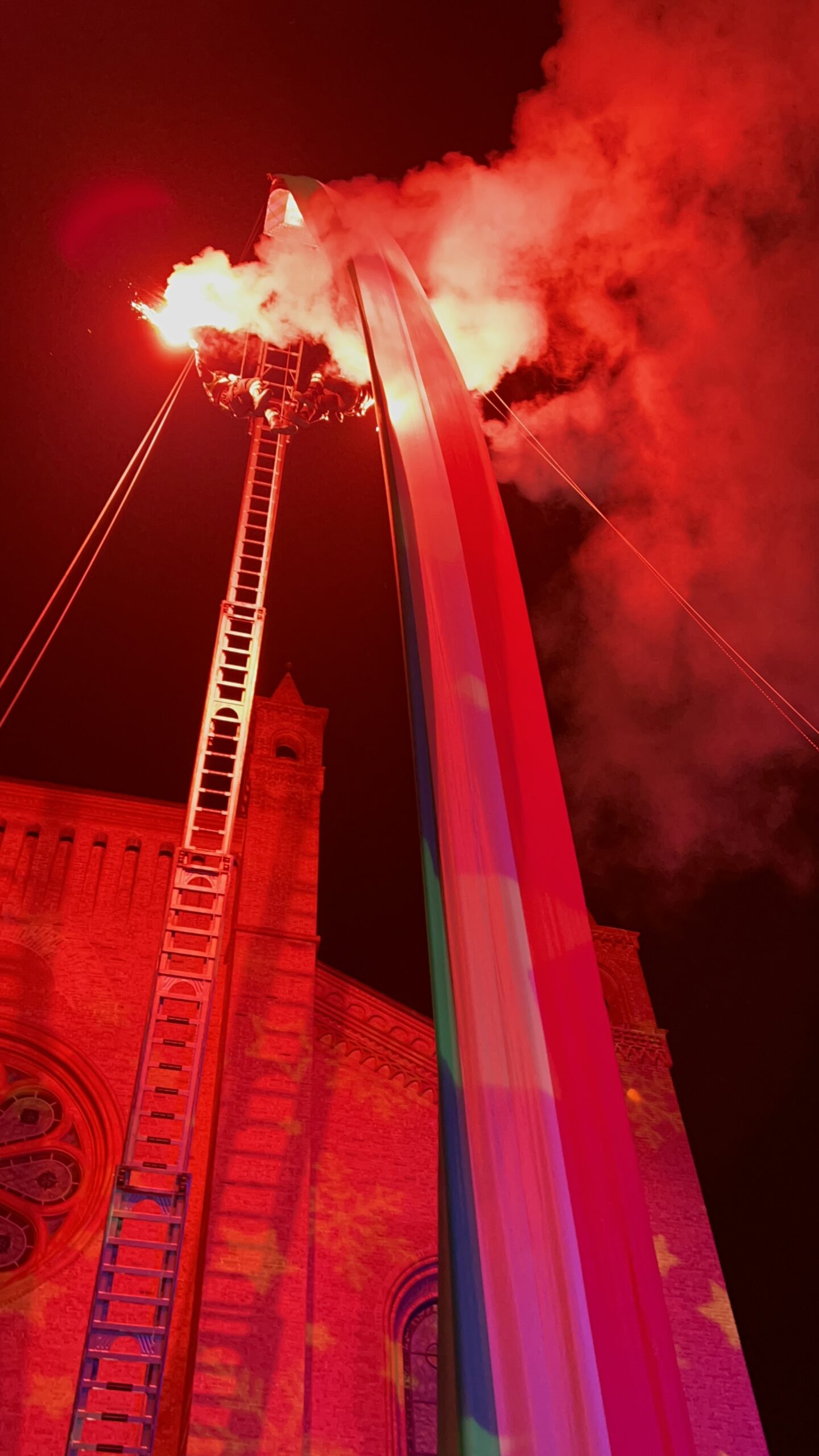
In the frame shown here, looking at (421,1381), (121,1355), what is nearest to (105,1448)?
(121,1355)

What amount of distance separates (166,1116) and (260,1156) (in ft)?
7.26

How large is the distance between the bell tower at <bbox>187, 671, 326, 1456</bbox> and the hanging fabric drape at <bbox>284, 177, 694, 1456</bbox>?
19.4 feet

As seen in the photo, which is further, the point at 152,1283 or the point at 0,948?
the point at 0,948

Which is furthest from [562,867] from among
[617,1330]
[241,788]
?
[241,788]

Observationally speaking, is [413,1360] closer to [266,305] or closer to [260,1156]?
[260,1156]

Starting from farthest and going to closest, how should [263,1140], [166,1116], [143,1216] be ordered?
1. [263,1140]
2. [166,1116]
3. [143,1216]

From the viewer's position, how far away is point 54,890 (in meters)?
12.5

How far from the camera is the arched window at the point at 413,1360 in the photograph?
9.97 meters

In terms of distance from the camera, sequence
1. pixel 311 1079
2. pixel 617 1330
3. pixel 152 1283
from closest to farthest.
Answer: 1. pixel 617 1330
2. pixel 152 1283
3. pixel 311 1079

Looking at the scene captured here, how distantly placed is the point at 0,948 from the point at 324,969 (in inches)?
138

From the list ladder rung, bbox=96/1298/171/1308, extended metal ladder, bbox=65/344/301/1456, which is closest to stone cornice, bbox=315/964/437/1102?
extended metal ladder, bbox=65/344/301/1456

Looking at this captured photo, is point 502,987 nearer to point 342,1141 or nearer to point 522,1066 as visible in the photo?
point 522,1066

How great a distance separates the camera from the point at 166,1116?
8062mm

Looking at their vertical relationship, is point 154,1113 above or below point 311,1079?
below
